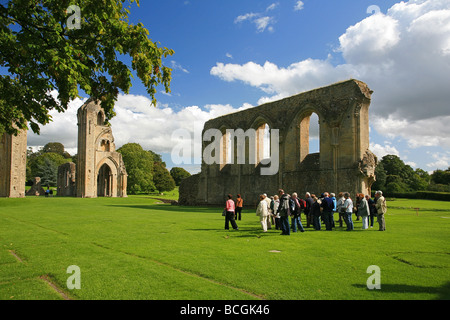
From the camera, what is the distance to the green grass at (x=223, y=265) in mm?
4703

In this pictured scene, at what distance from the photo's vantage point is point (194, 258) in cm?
676

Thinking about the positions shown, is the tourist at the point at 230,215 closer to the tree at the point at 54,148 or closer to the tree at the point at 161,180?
the tree at the point at 161,180

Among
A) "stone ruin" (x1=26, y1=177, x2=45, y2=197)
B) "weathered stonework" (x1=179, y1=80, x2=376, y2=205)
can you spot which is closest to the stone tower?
"stone ruin" (x1=26, y1=177, x2=45, y2=197)

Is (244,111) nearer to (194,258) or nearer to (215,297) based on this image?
(194,258)

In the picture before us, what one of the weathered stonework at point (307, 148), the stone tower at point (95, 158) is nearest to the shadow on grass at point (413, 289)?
the weathered stonework at point (307, 148)

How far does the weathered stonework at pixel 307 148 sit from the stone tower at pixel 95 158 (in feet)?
64.3

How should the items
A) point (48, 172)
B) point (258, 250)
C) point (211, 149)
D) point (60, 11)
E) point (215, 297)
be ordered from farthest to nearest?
point (48, 172) → point (211, 149) → point (258, 250) → point (60, 11) → point (215, 297)

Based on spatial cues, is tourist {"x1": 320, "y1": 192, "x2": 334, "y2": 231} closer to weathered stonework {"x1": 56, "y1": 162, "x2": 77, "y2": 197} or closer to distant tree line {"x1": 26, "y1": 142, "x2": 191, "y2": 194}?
weathered stonework {"x1": 56, "y1": 162, "x2": 77, "y2": 197}

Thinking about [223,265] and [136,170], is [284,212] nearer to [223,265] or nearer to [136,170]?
[223,265]

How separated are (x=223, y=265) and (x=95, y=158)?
41735 millimetres

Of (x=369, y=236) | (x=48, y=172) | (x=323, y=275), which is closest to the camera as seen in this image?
(x=323, y=275)

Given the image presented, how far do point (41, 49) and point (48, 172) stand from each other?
238 feet

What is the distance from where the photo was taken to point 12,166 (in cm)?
3416
